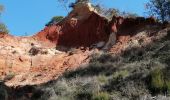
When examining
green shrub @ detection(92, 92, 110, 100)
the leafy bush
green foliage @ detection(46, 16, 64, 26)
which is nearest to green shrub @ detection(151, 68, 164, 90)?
green shrub @ detection(92, 92, 110, 100)

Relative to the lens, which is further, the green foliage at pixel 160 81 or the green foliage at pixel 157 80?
the green foliage at pixel 157 80

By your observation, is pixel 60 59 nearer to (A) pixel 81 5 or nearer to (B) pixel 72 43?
(B) pixel 72 43

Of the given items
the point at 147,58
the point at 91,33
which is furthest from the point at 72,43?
the point at 147,58

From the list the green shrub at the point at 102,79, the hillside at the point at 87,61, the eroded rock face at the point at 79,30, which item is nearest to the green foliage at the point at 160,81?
the hillside at the point at 87,61

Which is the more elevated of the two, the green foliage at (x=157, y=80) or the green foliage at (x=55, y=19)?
the green foliage at (x=55, y=19)

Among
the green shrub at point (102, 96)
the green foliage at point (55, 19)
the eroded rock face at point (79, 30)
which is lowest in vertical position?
the green shrub at point (102, 96)

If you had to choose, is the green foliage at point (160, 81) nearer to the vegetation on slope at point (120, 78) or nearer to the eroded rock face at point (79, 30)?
the vegetation on slope at point (120, 78)

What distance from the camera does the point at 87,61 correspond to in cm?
2761

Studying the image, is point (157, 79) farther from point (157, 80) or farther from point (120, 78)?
point (120, 78)

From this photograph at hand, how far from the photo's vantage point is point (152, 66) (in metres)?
21.9

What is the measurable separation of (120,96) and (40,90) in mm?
4803

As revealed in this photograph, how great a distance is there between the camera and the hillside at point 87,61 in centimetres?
2056

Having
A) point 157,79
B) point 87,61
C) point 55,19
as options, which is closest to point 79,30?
point 87,61

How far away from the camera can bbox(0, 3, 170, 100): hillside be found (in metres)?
20.6
